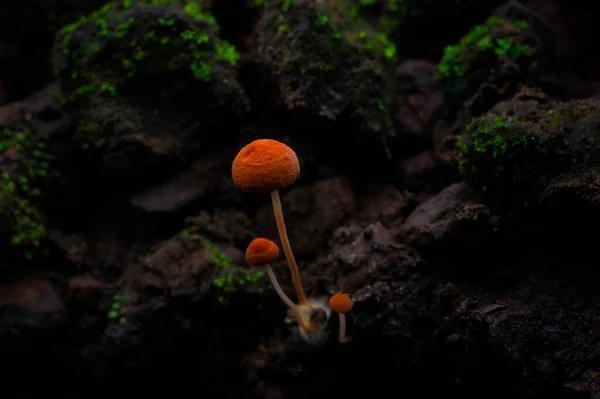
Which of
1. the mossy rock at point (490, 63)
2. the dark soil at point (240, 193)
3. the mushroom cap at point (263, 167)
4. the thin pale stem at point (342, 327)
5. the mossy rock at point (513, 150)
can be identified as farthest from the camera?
the mossy rock at point (490, 63)

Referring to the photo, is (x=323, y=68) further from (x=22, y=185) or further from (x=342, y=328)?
Result: (x=22, y=185)

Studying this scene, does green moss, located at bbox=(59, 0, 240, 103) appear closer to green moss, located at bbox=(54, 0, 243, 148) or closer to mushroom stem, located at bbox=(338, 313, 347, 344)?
green moss, located at bbox=(54, 0, 243, 148)

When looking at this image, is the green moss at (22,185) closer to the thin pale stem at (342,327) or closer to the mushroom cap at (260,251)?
the mushroom cap at (260,251)

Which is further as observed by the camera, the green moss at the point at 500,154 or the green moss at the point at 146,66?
the green moss at the point at 146,66

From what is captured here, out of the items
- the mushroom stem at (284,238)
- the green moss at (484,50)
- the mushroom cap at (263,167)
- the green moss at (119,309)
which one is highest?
the green moss at (484,50)

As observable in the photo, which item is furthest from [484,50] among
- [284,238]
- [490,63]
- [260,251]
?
[260,251]

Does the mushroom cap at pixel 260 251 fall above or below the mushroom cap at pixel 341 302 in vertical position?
above

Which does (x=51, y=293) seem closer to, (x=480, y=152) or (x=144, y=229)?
(x=144, y=229)

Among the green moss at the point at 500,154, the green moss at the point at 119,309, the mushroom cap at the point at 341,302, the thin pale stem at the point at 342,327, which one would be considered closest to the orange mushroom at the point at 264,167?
the mushroom cap at the point at 341,302

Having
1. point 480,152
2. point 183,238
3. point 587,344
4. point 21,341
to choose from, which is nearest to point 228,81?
point 183,238
